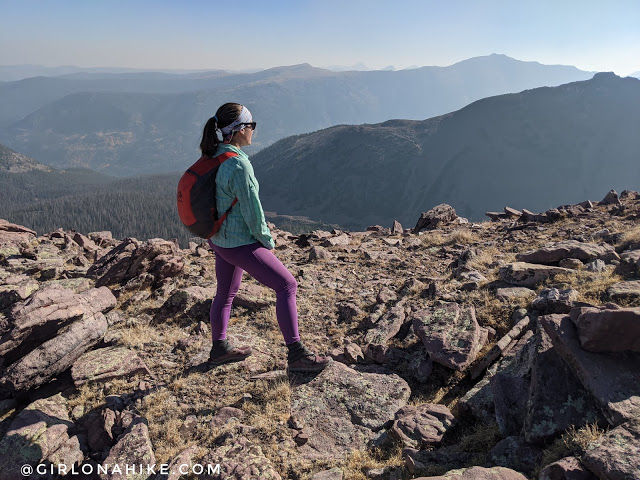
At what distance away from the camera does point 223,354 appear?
21.3ft

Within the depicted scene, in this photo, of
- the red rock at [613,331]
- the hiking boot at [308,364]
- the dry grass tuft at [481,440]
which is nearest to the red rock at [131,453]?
the hiking boot at [308,364]

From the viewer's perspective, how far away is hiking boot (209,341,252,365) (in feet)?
21.2

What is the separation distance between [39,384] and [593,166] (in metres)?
249

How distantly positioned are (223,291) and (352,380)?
2547 millimetres

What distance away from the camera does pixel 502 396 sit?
4.97 m

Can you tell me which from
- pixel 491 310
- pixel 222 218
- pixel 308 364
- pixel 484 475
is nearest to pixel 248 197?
pixel 222 218

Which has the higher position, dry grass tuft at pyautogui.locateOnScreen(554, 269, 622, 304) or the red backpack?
the red backpack

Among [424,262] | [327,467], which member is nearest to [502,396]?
[327,467]

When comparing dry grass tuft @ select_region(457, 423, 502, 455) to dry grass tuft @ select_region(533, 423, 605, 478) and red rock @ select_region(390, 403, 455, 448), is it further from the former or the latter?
dry grass tuft @ select_region(533, 423, 605, 478)

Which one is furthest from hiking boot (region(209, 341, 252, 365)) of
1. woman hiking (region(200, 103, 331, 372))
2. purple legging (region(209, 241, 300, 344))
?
woman hiking (region(200, 103, 331, 372))

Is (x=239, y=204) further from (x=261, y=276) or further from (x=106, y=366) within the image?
(x=106, y=366)

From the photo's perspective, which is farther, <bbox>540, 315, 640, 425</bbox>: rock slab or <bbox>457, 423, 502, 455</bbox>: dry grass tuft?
<bbox>457, 423, 502, 455</bbox>: dry grass tuft

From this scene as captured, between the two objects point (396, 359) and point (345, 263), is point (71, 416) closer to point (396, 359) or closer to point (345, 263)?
point (396, 359)

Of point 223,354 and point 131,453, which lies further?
point 223,354
